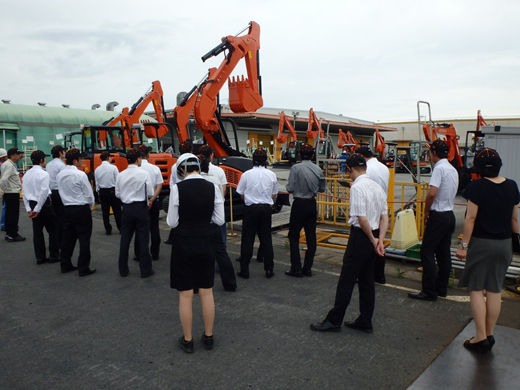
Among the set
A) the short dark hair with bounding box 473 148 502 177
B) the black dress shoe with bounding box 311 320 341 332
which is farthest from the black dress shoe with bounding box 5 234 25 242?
the short dark hair with bounding box 473 148 502 177

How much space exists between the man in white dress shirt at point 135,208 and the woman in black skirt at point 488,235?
169 inches

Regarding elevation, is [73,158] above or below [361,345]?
above

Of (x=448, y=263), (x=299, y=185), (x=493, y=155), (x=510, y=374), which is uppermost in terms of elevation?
(x=493, y=155)

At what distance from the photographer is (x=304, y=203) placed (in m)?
5.78

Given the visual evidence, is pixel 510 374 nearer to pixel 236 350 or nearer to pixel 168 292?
pixel 236 350

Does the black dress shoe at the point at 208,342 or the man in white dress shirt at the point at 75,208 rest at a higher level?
the man in white dress shirt at the point at 75,208

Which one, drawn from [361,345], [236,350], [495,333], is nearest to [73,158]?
[236,350]

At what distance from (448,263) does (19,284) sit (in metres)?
5.92

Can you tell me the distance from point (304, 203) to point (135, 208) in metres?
2.56

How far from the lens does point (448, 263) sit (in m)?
4.94

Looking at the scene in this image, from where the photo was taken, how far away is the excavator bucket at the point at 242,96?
10.1 m

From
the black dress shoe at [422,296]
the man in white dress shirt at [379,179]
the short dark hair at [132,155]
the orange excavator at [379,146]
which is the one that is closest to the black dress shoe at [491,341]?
the black dress shoe at [422,296]

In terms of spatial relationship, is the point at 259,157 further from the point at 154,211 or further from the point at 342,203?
the point at 342,203

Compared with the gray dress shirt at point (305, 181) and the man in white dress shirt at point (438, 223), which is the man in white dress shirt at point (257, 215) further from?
the man in white dress shirt at point (438, 223)
